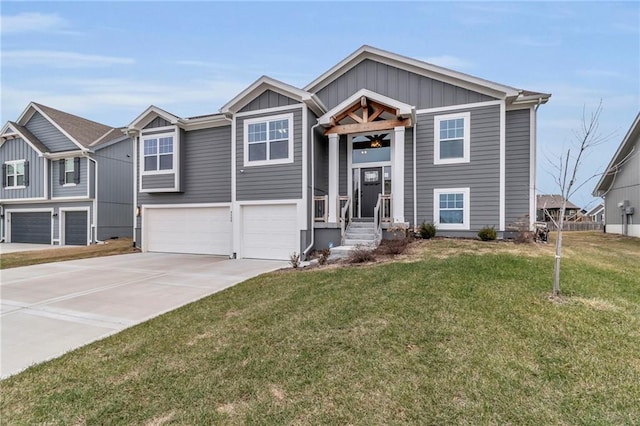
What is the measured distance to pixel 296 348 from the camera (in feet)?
11.9

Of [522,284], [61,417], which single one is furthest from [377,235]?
[61,417]

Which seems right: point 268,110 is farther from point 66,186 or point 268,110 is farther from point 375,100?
point 66,186

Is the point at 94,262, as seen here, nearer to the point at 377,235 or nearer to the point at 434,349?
the point at 377,235

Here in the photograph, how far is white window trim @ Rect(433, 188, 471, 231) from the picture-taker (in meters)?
10.5

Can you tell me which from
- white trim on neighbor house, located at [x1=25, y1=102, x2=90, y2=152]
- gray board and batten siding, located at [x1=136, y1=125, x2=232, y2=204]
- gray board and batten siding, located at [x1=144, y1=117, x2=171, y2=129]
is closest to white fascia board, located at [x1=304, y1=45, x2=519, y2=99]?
gray board and batten siding, located at [x1=136, y1=125, x2=232, y2=204]

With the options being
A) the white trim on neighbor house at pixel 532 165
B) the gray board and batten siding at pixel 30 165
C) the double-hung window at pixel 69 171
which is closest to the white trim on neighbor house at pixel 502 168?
the white trim on neighbor house at pixel 532 165

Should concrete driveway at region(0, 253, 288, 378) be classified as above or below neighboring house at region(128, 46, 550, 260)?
below

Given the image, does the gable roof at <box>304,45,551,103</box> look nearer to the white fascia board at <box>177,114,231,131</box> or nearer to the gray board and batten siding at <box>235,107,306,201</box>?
the gray board and batten siding at <box>235,107,306,201</box>

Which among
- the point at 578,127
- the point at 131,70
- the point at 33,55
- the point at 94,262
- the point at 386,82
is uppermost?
the point at 131,70

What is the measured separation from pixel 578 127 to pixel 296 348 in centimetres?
546

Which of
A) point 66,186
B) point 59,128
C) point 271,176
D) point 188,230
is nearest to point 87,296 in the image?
point 271,176

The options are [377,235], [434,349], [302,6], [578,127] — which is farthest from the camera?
[302,6]

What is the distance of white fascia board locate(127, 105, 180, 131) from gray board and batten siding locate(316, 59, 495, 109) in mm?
6316

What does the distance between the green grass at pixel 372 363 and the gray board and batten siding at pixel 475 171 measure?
5.13m
